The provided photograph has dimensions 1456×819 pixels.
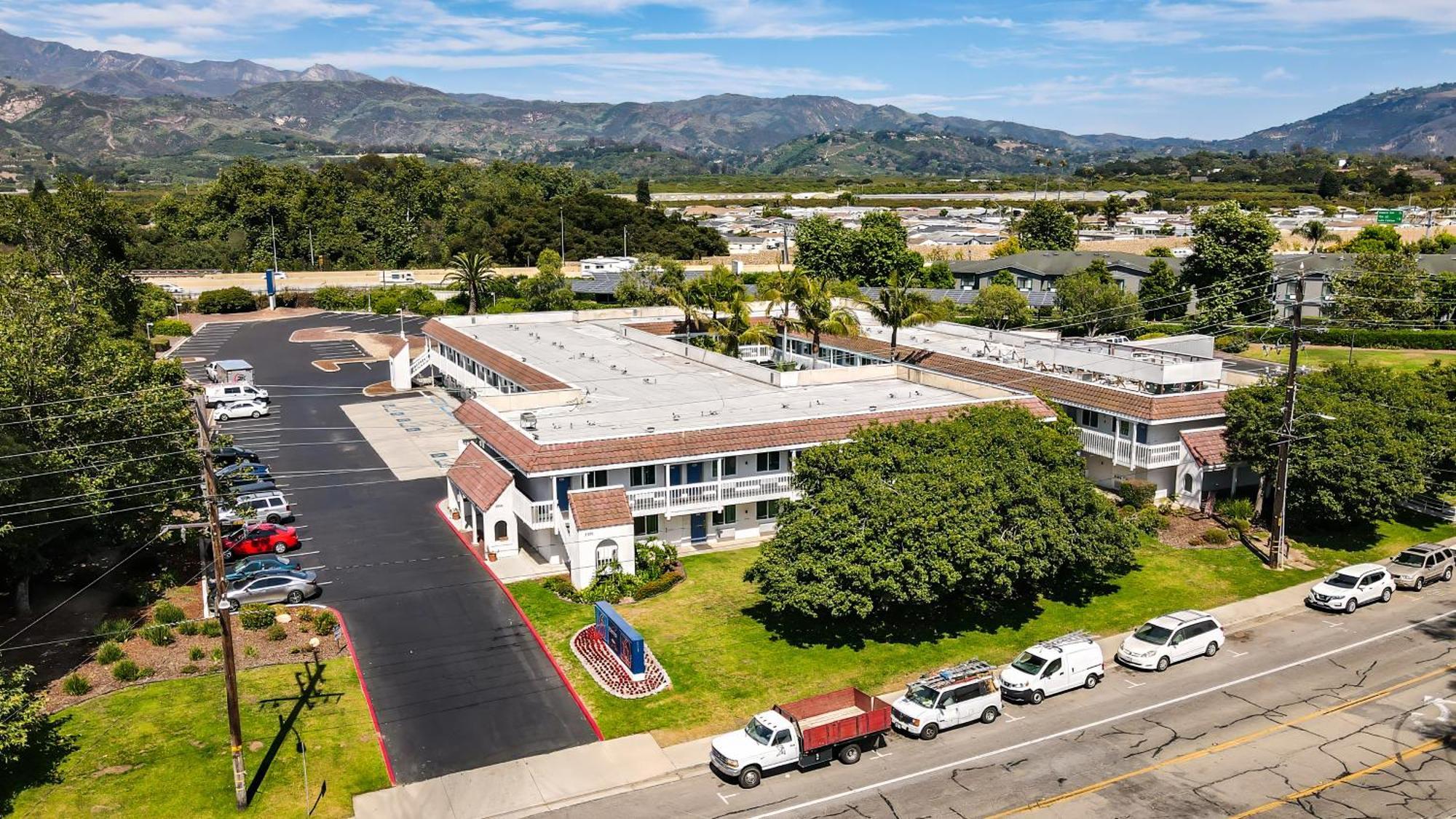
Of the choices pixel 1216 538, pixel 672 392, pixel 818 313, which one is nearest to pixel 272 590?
pixel 672 392

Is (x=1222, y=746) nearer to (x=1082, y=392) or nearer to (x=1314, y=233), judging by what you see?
(x=1082, y=392)

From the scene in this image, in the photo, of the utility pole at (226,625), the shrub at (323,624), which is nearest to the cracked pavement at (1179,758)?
the utility pole at (226,625)

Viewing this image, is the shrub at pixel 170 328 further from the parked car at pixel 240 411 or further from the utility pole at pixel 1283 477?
the utility pole at pixel 1283 477

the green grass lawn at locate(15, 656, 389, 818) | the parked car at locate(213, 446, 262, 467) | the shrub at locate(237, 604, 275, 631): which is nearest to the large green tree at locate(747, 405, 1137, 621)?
the green grass lawn at locate(15, 656, 389, 818)

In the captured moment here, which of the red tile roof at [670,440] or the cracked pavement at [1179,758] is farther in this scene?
the red tile roof at [670,440]

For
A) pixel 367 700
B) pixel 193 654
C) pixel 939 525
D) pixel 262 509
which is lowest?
pixel 367 700

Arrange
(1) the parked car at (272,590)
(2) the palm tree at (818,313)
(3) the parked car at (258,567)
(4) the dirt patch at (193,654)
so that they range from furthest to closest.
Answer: (2) the palm tree at (818,313)
(3) the parked car at (258,567)
(1) the parked car at (272,590)
(4) the dirt patch at (193,654)
